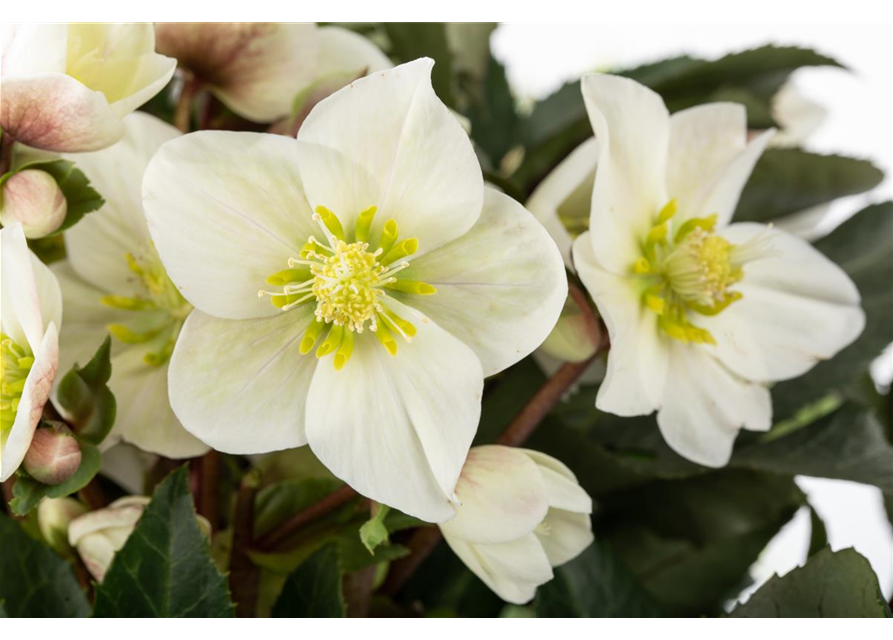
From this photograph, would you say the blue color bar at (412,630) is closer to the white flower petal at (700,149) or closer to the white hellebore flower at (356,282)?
the white hellebore flower at (356,282)

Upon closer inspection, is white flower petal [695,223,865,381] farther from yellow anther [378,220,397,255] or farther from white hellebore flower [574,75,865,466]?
yellow anther [378,220,397,255]

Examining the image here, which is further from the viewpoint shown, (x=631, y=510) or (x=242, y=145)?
(x=631, y=510)

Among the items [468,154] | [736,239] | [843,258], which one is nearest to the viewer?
[468,154]

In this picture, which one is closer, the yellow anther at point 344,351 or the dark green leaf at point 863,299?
the yellow anther at point 344,351

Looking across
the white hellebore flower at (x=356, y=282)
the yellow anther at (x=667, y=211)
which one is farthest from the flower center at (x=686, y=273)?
the white hellebore flower at (x=356, y=282)

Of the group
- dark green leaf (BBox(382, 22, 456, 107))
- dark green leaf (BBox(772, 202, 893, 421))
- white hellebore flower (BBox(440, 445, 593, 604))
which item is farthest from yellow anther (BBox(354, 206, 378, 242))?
dark green leaf (BBox(772, 202, 893, 421))

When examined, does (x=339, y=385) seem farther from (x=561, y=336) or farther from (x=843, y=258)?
(x=843, y=258)

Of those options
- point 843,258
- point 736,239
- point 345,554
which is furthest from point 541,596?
point 843,258

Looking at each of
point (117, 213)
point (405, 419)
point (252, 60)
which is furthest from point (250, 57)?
point (405, 419)
